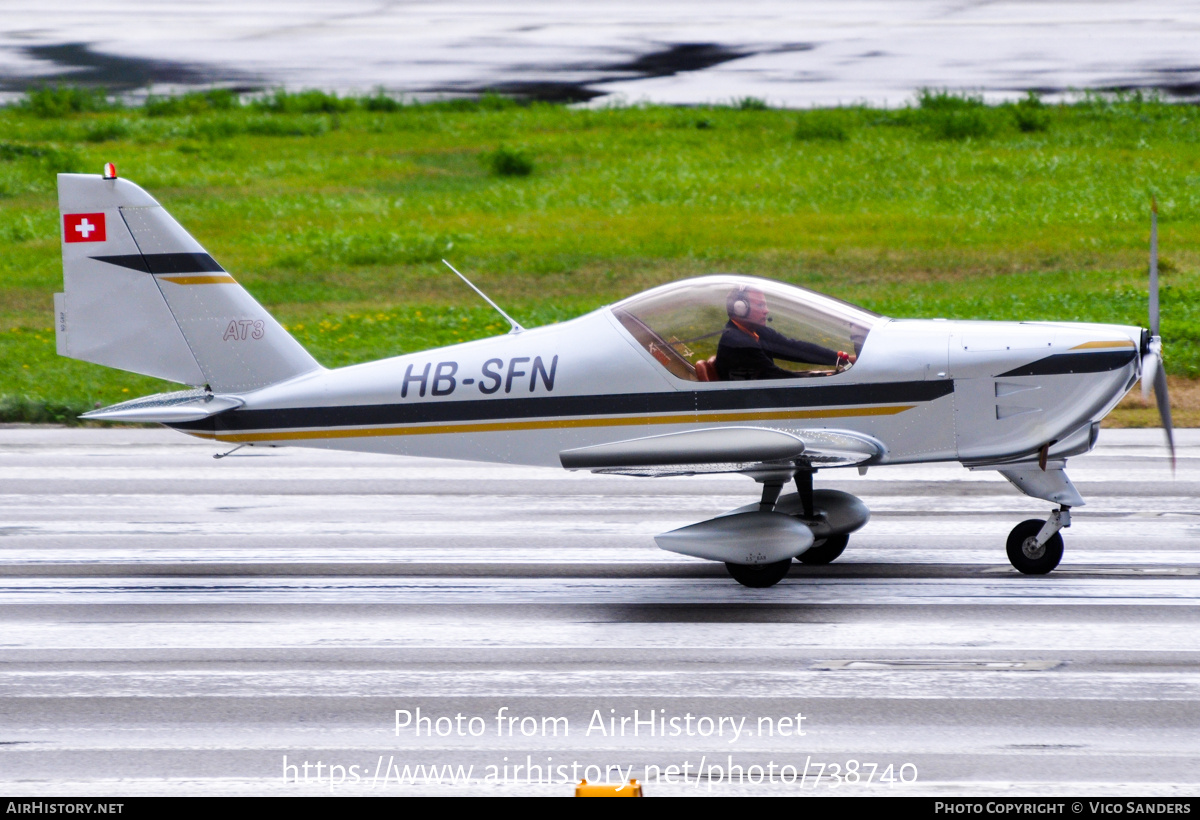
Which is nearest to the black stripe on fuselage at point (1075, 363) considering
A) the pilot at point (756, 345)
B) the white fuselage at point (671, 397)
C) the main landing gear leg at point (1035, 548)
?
the white fuselage at point (671, 397)

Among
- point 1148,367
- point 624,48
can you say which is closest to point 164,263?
point 1148,367

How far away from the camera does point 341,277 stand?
971 inches

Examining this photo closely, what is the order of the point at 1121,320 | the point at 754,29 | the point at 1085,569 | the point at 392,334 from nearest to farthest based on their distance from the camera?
1. the point at 1085,569
2. the point at 1121,320
3. the point at 392,334
4. the point at 754,29

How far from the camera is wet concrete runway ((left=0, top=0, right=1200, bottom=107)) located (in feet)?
131

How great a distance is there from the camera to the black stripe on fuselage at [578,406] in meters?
9.07

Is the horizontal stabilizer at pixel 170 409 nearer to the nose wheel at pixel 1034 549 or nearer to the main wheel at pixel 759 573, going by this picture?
the main wheel at pixel 759 573

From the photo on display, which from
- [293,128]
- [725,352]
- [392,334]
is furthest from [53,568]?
[293,128]

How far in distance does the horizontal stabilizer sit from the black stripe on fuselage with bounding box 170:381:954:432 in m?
0.08

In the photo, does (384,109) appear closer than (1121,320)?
No

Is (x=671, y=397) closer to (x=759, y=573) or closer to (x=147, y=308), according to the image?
(x=759, y=573)

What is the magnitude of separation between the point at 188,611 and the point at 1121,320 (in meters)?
13.2

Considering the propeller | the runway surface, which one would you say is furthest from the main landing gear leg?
the propeller

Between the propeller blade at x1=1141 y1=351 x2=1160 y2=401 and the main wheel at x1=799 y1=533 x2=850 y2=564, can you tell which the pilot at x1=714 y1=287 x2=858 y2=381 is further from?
the propeller blade at x1=1141 y1=351 x2=1160 y2=401
